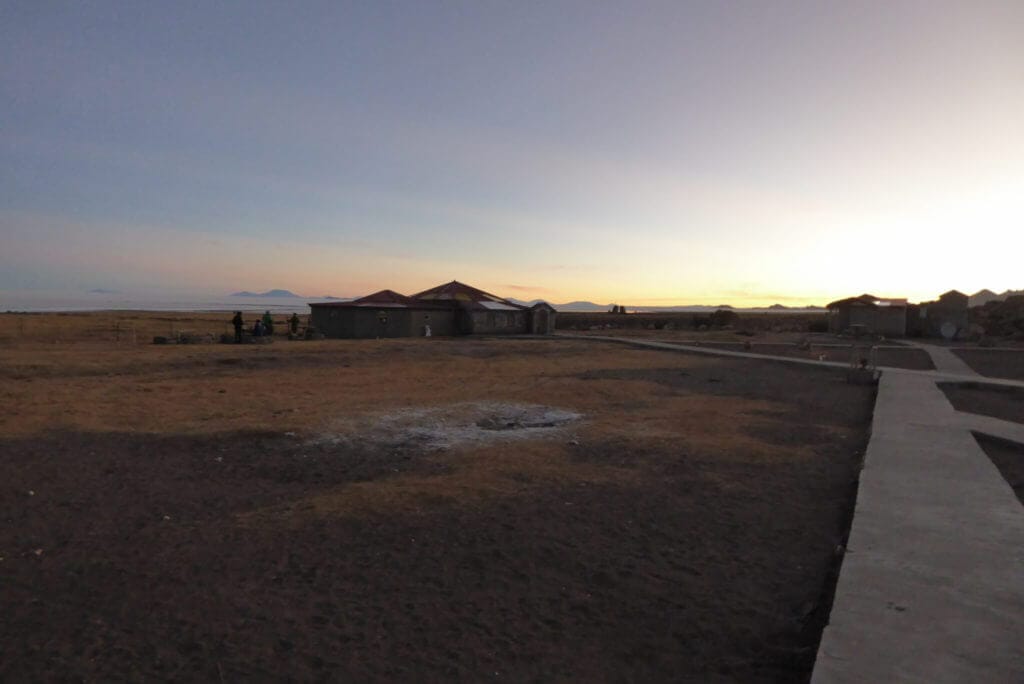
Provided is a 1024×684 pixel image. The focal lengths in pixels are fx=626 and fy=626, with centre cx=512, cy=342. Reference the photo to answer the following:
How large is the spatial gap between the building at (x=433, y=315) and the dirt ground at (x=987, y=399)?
93.5 feet

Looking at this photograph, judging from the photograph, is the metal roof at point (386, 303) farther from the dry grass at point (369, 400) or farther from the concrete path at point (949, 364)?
the concrete path at point (949, 364)

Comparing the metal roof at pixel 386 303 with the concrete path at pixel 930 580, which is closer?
the concrete path at pixel 930 580

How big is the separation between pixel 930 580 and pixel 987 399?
14.1 meters

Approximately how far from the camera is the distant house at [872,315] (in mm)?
43500

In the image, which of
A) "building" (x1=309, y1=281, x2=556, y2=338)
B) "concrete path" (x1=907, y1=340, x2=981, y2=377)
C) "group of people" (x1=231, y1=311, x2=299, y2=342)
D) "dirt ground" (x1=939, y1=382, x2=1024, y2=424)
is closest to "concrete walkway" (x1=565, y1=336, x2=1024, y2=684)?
"dirt ground" (x1=939, y1=382, x2=1024, y2=424)

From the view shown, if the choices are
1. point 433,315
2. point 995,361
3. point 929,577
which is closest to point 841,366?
point 995,361

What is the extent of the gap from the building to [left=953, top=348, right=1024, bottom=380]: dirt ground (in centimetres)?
2505

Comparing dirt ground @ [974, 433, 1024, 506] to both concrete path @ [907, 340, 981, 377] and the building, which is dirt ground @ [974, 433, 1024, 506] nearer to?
concrete path @ [907, 340, 981, 377]

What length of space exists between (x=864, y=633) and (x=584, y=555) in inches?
95.3

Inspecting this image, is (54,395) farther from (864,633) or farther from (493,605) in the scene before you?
(864,633)

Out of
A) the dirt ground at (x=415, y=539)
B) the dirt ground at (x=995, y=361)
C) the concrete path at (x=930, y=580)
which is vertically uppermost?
the dirt ground at (x=995, y=361)

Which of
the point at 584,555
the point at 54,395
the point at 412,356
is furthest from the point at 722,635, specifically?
the point at 412,356

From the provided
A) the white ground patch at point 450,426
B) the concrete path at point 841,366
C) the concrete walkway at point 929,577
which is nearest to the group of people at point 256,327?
the concrete path at point 841,366

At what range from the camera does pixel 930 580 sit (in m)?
4.30
